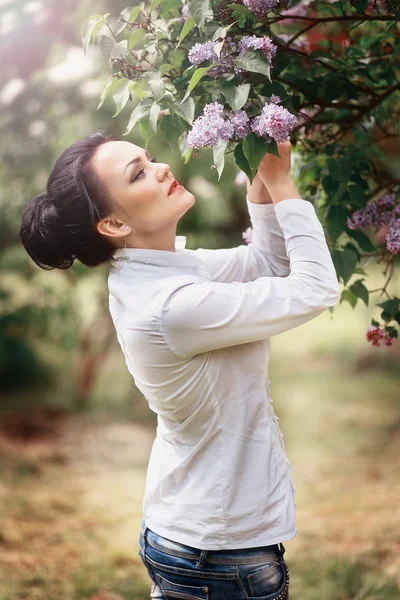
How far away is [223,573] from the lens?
5.01 ft

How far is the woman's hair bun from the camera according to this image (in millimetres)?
1590

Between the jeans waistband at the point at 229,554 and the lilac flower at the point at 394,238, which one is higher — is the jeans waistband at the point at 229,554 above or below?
below

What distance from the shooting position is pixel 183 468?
160 centimetres

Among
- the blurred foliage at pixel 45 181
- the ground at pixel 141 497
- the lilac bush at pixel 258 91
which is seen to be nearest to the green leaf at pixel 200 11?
the lilac bush at pixel 258 91

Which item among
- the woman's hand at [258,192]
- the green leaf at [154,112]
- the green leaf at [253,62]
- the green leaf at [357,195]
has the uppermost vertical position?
the green leaf at [253,62]

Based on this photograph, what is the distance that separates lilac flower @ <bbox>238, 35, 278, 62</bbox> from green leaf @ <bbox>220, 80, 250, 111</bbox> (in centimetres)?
7

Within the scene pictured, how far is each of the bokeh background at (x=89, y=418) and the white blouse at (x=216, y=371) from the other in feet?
2.46

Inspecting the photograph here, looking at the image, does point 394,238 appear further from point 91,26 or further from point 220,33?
point 91,26

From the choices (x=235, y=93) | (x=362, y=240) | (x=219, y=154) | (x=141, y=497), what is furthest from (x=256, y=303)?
(x=141, y=497)

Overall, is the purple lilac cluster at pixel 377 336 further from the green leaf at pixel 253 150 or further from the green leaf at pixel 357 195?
the green leaf at pixel 253 150

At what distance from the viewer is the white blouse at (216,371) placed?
4.67ft

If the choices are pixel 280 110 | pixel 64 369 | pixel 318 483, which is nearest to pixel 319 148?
pixel 280 110

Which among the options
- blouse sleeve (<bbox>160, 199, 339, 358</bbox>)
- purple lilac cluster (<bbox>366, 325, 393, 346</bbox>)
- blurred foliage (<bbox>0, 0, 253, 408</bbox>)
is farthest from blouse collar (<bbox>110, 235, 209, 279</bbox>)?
blurred foliage (<bbox>0, 0, 253, 408</bbox>)

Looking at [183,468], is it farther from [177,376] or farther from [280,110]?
[280,110]
